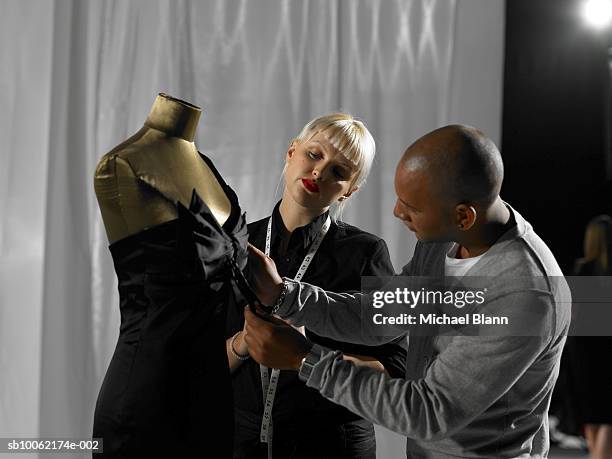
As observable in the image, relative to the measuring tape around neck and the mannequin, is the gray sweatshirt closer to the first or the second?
the mannequin

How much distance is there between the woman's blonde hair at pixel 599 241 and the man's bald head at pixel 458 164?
86.8 inches

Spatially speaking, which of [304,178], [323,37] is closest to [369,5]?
[323,37]

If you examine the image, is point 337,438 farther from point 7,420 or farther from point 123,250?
point 7,420

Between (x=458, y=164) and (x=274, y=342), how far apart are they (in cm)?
41

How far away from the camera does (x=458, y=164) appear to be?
1.11 meters

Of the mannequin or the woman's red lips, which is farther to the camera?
the woman's red lips

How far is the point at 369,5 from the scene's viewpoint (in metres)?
2.50

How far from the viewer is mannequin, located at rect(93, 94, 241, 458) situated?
3.64 ft

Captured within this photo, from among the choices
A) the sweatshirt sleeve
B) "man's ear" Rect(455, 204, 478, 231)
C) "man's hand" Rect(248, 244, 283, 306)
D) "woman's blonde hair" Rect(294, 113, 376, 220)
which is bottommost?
the sweatshirt sleeve

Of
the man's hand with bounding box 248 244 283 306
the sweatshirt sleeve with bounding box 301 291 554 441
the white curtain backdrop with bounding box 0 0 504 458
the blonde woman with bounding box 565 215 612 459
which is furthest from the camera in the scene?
the blonde woman with bounding box 565 215 612 459

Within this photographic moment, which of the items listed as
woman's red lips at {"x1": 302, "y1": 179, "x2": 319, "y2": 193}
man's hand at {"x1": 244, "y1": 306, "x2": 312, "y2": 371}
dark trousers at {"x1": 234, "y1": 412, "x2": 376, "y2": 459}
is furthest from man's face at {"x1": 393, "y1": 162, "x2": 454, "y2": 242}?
dark trousers at {"x1": 234, "y1": 412, "x2": 376, "y2": 459}

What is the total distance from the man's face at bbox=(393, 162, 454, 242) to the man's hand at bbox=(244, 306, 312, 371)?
0.88 feet

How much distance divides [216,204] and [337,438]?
0.65 meters

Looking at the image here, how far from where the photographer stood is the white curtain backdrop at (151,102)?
2252 mm
